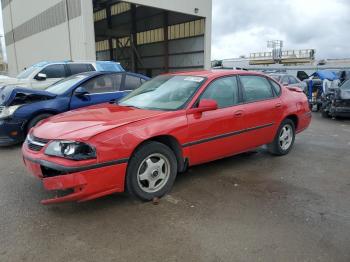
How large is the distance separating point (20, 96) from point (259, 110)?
4.56 meters

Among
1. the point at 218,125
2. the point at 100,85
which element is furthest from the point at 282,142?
the point at 100,85

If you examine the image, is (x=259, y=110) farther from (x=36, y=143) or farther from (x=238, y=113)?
(x=36, y=143)

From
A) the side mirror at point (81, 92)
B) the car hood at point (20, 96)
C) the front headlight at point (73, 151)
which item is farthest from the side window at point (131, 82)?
the front headlight at point (73, 151)

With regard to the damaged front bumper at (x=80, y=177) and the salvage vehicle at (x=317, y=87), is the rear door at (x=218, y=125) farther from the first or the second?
the salvage vehicle at (x=317, y=87)

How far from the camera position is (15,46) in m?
31.5

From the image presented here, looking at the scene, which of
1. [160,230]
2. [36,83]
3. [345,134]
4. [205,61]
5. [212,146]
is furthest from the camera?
[205,61]

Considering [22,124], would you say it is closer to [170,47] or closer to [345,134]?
[345,134]

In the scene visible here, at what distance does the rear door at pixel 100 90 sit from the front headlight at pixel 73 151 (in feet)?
11.9

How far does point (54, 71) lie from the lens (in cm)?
1061

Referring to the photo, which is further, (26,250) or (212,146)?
(212,146)

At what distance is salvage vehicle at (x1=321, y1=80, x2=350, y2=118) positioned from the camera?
33.8 feet

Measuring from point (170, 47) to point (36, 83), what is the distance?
15872 mm

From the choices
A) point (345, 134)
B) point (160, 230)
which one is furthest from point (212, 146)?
point (345, 134)

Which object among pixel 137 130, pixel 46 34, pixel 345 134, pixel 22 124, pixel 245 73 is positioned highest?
pixel 46 34
